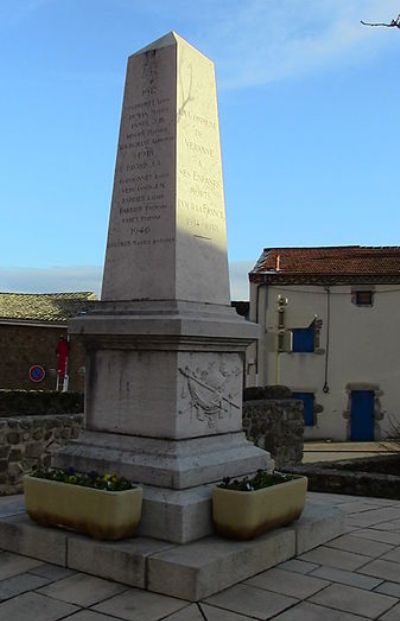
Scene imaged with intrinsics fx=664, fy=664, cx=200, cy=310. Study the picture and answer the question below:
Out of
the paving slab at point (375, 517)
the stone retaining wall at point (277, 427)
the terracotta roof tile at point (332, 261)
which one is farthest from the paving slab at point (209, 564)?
the terracotta roof tile at point (332, 261)

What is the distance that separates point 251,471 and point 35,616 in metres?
2.15

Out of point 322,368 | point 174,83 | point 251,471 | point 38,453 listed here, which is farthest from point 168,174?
point 322,368

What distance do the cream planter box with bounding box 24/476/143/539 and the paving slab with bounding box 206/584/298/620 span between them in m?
0.78

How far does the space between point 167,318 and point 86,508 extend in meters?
1.40

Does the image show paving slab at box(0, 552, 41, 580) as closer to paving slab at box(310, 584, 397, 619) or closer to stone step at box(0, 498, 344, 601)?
stone step at box(0, 498, 344, 601)

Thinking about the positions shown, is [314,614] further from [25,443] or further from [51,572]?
[25,443]

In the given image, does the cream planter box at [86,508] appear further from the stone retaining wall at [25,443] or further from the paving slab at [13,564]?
the stone retaining wall at [25,443]

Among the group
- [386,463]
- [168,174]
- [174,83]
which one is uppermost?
[174,83]

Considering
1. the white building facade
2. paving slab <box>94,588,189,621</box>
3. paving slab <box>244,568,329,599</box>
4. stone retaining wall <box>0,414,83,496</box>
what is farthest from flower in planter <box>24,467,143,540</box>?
the white building facade

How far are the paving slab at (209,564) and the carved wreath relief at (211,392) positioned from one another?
3.10 feet

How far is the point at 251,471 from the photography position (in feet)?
17.2

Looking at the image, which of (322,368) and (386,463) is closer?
(386,463)

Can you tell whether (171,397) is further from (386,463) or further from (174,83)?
(386,463)

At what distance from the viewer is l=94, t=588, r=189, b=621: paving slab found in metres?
3.61
